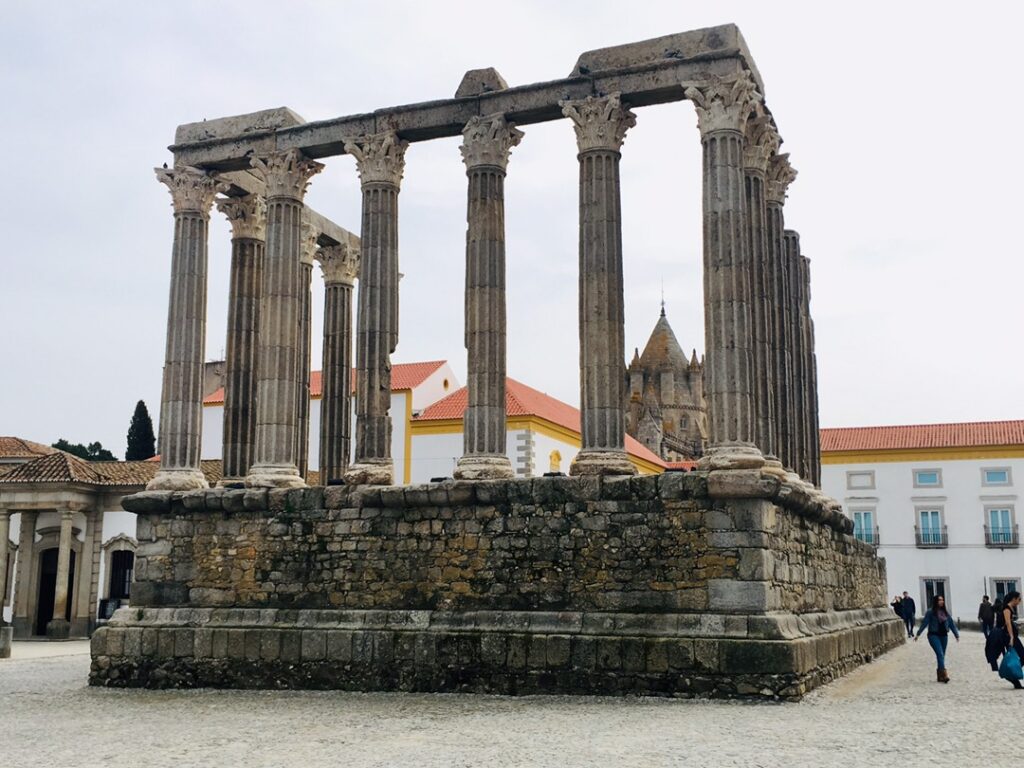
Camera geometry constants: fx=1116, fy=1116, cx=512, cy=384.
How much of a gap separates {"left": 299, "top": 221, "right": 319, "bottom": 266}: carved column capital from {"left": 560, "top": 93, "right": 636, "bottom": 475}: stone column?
666 centimetres

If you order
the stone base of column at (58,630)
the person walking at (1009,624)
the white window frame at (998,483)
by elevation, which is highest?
the white window frame at (998,483)

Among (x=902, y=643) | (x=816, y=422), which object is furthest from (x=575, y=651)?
(x=902, y=643)

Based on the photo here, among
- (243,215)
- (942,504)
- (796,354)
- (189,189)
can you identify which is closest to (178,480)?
(189,189)

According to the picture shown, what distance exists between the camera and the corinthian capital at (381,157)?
722 inches

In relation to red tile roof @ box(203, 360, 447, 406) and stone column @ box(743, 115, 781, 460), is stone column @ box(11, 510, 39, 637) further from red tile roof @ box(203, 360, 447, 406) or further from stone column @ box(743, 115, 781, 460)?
stone column @ box(743, 115, 781, 460)

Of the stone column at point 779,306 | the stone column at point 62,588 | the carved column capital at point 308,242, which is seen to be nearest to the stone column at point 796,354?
the stone column at point 779,306

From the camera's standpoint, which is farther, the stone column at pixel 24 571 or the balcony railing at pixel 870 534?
the balcony railing at pixel 870 534

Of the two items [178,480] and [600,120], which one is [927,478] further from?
[178,480]

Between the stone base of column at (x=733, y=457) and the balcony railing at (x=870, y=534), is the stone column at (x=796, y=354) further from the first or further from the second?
the balcony railing at (x=870, y=534)

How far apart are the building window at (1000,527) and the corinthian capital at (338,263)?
1418 inches

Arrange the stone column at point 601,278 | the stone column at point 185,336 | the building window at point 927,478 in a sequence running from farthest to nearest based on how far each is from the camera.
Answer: the building window at point 927,478 < the stone column at point 185,336 < the stone column at point 601,278

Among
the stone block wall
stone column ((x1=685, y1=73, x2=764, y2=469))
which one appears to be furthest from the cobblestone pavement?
stone column ((x1=685, y1=73, x2=764, y2=469))

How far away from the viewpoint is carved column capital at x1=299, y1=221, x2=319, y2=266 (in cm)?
2144

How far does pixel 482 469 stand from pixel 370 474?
6.26ft
